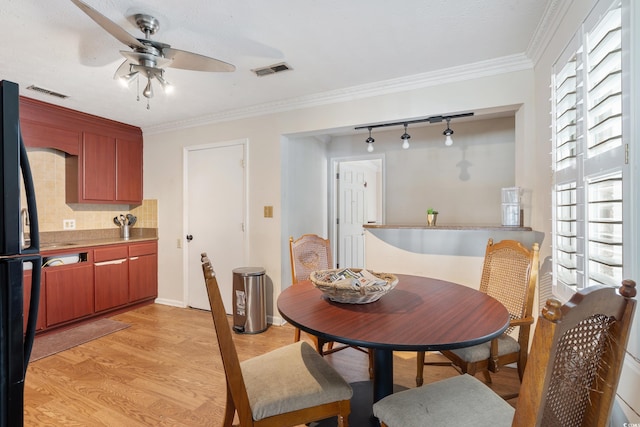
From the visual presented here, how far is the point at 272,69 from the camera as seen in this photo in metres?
2.51

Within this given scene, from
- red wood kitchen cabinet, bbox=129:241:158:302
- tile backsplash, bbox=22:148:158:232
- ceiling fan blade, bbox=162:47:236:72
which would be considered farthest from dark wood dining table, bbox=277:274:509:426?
tile backsplash, bbox=22:148:158:232

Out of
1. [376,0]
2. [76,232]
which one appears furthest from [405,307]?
[76,232]

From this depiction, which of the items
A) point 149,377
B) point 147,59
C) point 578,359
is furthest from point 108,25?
point 149,377

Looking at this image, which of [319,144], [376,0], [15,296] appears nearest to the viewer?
[15,296]

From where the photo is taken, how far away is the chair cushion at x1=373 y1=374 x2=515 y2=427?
108cm

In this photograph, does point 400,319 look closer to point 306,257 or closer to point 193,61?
point 306,257

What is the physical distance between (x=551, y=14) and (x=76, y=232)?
16.1ft

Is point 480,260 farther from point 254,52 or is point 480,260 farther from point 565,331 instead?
point 254,52

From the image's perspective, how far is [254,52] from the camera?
7.31 ft

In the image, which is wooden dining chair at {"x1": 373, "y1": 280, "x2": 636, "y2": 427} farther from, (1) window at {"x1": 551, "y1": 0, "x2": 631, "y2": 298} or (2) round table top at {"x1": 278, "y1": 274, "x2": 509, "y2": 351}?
(1) window at {"x1": 551, "y1": 0, "x2": 631, "y2": 298}

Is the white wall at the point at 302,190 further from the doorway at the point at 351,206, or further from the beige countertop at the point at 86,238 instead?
the beige countertop at the point at 86,238

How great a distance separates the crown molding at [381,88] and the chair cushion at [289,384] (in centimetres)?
231

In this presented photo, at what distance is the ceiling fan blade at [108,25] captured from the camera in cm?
136

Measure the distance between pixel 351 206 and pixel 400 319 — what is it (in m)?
3.62
